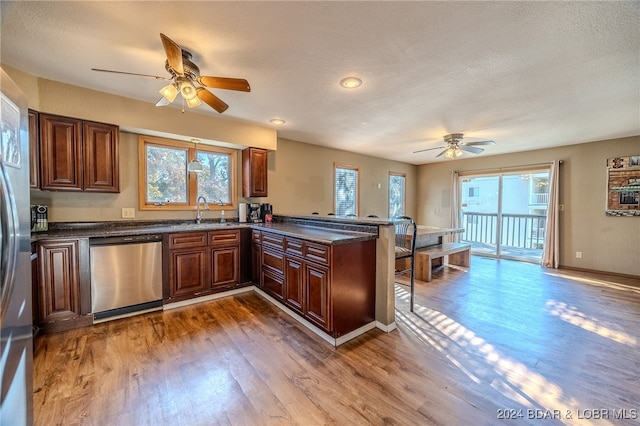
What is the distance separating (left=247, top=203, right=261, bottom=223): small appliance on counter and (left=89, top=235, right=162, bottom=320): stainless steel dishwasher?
136 centimetres

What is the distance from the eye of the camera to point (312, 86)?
2.58 meters

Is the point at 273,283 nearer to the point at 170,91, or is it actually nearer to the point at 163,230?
the point at 163,230

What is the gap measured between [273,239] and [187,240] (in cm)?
103

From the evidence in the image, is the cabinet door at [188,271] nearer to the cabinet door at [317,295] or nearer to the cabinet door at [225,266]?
the cabinet door at [225,266]

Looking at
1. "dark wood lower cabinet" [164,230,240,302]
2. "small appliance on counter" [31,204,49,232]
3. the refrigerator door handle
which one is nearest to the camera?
the refrigerator door handle

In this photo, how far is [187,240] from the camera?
3.03 meters

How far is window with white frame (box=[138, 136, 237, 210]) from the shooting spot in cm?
337

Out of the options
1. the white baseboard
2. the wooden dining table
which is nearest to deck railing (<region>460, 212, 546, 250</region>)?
the wooden dining table

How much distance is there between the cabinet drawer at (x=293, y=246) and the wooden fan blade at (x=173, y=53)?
1712 millimetres

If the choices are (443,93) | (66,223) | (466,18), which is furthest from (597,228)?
(66,223)

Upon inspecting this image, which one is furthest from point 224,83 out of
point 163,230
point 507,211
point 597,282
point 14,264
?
point 507,211

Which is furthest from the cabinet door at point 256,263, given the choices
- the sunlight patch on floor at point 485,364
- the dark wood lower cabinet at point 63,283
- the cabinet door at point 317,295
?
the sunlight patch on floor at point 485,364

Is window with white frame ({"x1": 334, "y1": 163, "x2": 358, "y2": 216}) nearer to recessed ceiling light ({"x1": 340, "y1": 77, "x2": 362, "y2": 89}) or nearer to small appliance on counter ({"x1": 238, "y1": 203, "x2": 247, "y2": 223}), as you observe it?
small appliance on counter ({"x1": 238, "y1": 203, "x2": 247, "y2": 223})

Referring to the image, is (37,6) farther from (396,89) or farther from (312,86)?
(396,89)
